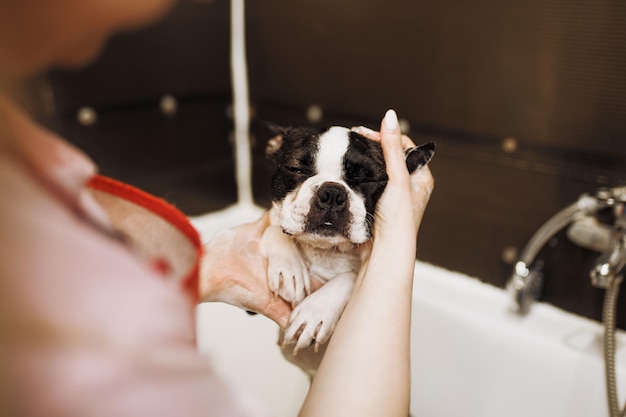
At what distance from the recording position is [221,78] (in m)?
1.56

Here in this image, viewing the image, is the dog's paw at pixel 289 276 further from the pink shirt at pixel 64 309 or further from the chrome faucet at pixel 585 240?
the chrome faucet at pixel 585 240

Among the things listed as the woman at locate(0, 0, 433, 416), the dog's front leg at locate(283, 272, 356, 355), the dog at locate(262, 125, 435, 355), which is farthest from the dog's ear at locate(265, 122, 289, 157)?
the woman at locate(0, 0, 433, 416)

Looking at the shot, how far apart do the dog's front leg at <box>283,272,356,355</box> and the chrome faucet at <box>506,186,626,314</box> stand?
625 mm

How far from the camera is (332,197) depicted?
69cm

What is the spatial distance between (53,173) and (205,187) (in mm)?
1327

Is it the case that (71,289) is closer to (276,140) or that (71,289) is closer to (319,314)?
(319,314)

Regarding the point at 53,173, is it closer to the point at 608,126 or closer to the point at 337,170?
the point at 337,170

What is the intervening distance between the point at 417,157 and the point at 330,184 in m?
0.12

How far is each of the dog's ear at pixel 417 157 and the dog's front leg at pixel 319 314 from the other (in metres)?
0.17

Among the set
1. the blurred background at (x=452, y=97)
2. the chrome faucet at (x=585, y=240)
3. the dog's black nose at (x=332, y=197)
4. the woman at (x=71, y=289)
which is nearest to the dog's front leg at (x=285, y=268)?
the dog's black nose at (x=332, y=197)

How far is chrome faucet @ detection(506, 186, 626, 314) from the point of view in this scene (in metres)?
0.99

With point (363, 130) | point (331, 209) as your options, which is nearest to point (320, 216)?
point (331, 209)

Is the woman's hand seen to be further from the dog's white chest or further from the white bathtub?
the white bathtub

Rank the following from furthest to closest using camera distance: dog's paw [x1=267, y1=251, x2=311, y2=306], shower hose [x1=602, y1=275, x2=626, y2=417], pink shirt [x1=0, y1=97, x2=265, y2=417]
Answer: shower hose [x1=602, y1=275, x2=626, y2=417] < dog's paw [x1=267, y1=251, x2=311, y2=306] < pink shirt [x1=0, y1=97, x2=265, y2=417]
